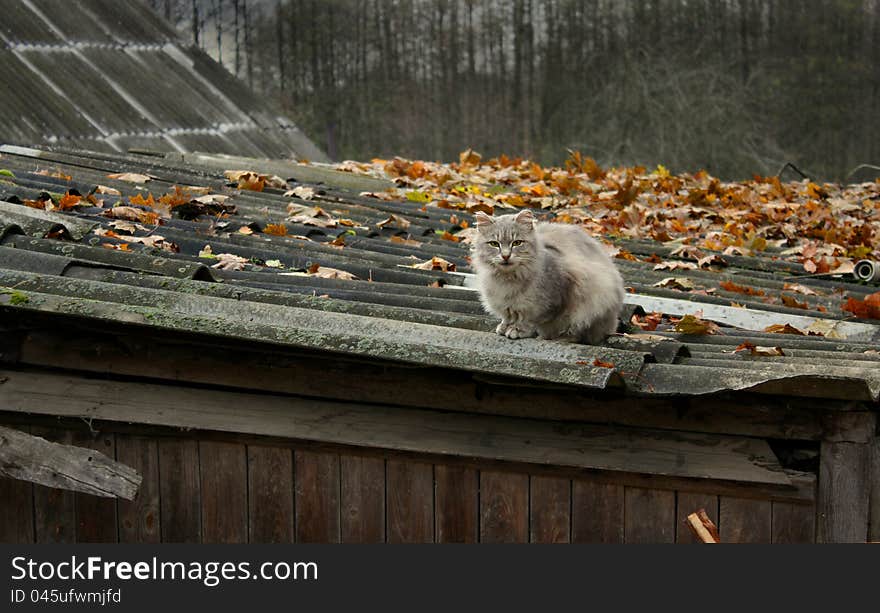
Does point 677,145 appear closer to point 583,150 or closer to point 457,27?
point 583,150

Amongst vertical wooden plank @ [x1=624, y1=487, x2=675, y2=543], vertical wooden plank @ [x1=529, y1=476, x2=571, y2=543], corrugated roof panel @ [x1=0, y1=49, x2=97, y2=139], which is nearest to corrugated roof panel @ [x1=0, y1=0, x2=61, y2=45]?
corrugated roof panel @ [x1=0, y1=49, x2=97, y2=139]

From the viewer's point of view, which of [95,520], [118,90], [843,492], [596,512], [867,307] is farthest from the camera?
[118,90]

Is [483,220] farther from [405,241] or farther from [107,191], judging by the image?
[107,191]

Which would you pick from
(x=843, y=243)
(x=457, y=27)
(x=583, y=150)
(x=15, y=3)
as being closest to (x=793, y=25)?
(x=583, y=150)

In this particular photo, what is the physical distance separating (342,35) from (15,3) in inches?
338

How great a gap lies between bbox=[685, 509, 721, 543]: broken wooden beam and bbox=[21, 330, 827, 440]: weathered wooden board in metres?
0.35

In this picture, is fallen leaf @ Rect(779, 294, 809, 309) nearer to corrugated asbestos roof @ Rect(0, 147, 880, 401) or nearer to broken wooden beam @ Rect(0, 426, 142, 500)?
corrugated asbestos roof @ Rect(0, 147, 880, 401)

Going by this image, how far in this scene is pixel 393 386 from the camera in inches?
172

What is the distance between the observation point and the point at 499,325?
4.12 m

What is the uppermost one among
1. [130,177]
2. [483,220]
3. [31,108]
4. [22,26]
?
[22,26]

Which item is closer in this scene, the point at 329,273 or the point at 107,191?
the point at 329,273

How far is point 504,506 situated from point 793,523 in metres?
1.09

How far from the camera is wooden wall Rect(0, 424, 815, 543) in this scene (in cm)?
426

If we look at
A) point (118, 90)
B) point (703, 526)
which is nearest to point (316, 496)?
point (703, 526)
